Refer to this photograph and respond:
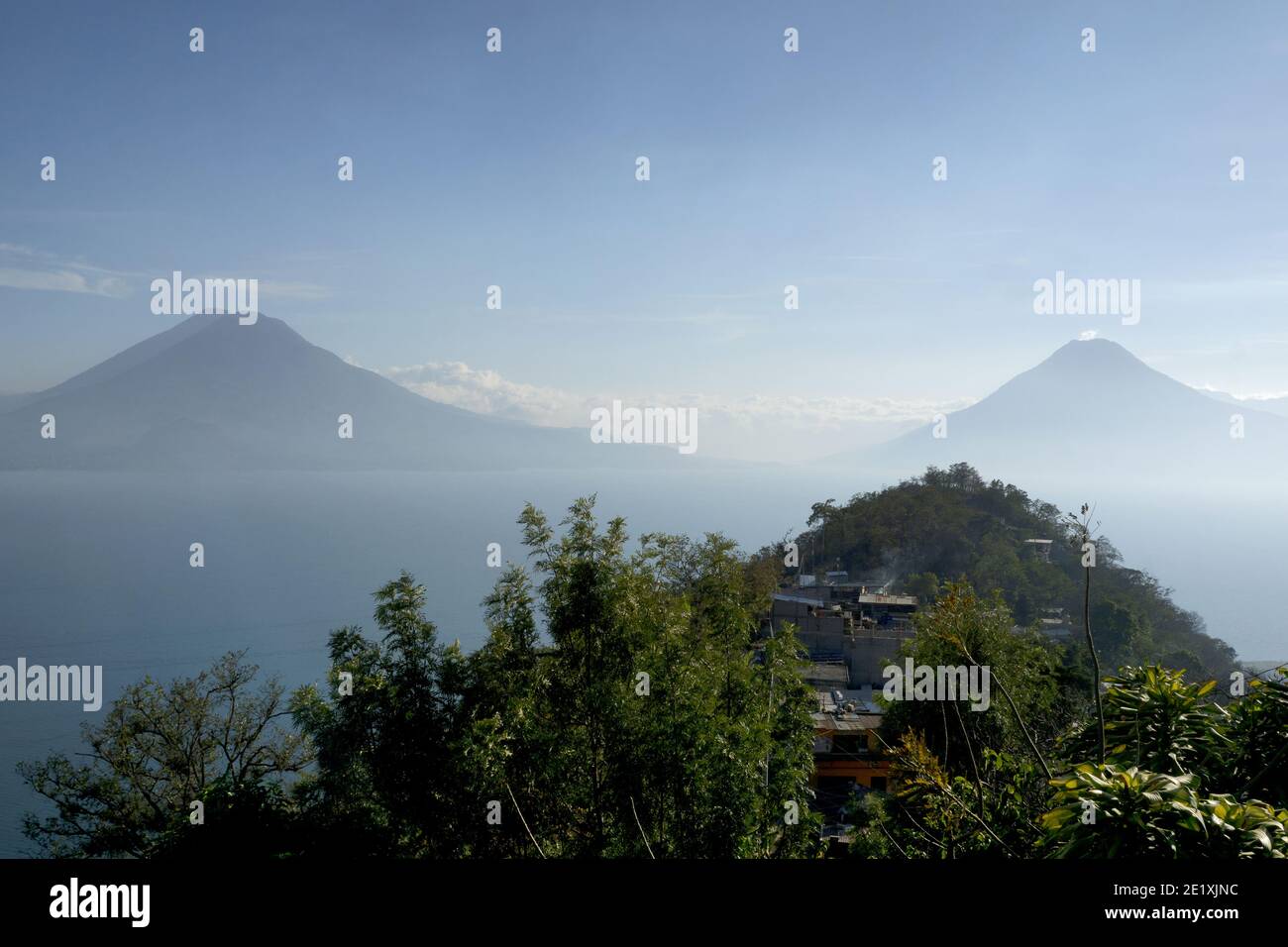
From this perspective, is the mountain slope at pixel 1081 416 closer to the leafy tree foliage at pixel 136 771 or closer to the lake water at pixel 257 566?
the lake water at pixel 257 566

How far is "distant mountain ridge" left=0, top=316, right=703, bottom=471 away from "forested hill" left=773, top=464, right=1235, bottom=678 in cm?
7144

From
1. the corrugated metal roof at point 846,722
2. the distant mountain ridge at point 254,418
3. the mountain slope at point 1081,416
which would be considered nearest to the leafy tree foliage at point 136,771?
the corrugated metal roof at point 846,722

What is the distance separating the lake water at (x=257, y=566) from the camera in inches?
1109

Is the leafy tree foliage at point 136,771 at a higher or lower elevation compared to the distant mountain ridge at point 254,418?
lower

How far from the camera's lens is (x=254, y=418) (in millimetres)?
108688

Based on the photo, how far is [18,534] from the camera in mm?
54000

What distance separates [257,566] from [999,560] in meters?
42.4

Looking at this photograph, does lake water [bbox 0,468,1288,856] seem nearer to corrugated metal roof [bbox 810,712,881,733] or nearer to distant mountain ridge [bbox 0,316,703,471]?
distant mountain ridge [bbox 0,316,703,471]

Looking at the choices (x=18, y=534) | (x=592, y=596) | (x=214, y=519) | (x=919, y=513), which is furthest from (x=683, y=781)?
(x=214, y=519)

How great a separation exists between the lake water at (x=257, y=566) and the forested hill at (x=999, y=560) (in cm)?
1344

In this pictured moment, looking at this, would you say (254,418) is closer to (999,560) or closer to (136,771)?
(999,560)

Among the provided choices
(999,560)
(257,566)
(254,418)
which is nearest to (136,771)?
(999,560)
